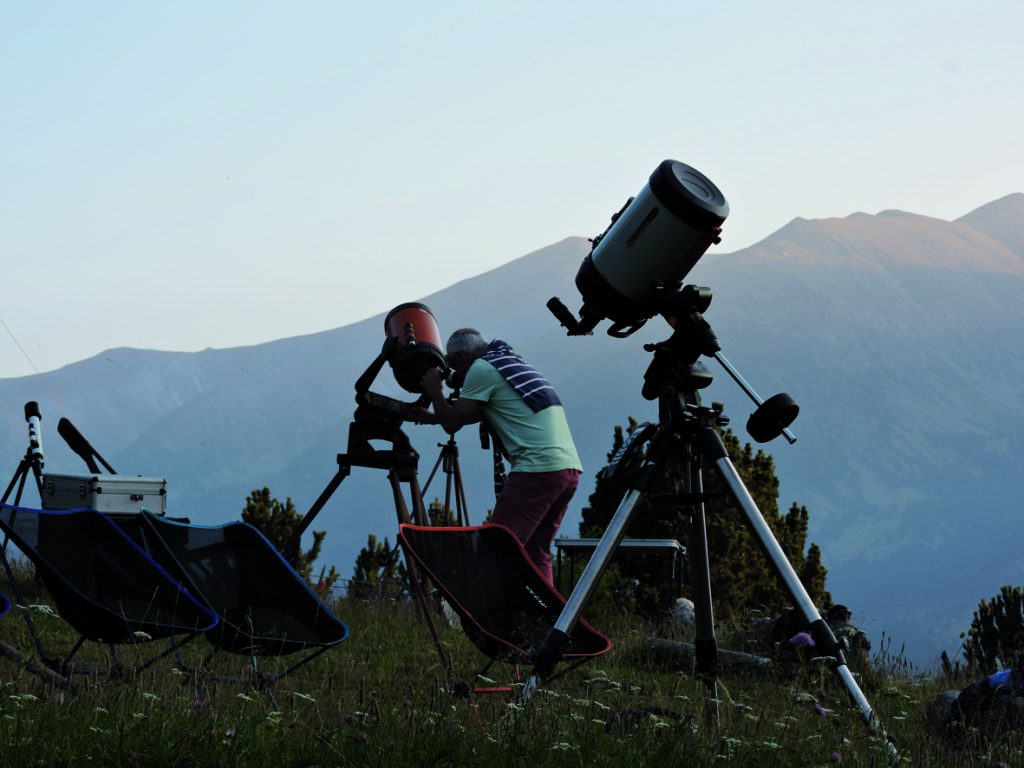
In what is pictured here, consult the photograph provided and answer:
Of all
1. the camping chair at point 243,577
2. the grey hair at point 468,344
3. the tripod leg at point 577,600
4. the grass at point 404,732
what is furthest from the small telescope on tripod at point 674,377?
the grey hair at point 468,344

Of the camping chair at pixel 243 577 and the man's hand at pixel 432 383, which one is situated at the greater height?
the man's hand at pixel 432 383

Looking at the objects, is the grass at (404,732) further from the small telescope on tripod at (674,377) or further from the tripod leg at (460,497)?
the tripod leg at (460,497)

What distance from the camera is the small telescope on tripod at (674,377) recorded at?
3912 mm

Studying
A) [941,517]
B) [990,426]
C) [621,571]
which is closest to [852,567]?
[941,517]

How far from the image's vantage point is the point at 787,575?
3.81 metres

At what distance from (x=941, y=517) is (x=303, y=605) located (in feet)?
612

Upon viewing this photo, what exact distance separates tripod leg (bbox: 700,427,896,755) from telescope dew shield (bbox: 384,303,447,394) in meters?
2.52

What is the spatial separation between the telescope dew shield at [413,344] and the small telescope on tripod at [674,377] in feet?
6.48

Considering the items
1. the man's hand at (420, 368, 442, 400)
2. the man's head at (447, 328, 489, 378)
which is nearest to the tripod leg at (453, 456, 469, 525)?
the man's head at (447, 328, 489, 378)

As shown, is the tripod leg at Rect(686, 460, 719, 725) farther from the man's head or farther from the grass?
the man's head

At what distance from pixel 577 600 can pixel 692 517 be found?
586 mm

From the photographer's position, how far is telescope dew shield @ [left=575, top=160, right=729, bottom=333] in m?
4.31

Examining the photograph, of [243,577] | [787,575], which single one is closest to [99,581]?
[243,577]

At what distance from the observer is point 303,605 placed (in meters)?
5.12
